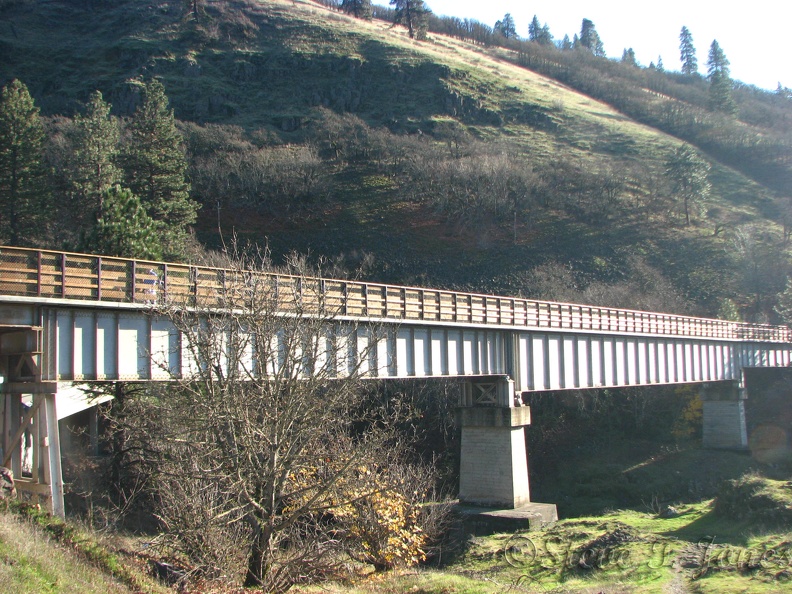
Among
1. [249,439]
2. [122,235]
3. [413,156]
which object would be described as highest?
[413,156]

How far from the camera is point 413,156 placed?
88.9 metres

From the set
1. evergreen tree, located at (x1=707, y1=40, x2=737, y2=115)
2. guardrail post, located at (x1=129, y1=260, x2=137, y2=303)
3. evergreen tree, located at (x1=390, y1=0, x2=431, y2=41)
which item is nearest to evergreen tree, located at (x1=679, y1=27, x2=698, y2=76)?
evergreen tree, located at (x1=707, y1=40, x2=737, y2=115)

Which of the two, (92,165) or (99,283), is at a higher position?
(92,165)

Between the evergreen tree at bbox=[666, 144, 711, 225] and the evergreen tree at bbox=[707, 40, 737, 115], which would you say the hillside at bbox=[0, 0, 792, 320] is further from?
the evergreen tree at bbox=[707, 40, 737, 115]

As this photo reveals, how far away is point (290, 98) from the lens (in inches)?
4200

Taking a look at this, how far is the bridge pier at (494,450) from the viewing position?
30.3 m

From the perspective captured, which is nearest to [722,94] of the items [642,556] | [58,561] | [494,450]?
[494,450]

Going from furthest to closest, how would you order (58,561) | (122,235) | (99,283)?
(122,235) < (99,283) < (58,561)

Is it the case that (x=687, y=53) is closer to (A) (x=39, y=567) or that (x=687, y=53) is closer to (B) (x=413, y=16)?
(B) (x=413, y=16)

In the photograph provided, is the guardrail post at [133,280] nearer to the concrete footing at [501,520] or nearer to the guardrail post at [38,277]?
the guardrail post at [38,277]

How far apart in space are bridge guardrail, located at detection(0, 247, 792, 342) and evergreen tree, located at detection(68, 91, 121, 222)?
33.1m

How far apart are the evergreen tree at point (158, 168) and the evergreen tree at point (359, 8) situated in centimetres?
10516

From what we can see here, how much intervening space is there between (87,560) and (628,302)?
5280 centimetres

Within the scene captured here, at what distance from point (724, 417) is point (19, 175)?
48371 millimetres
